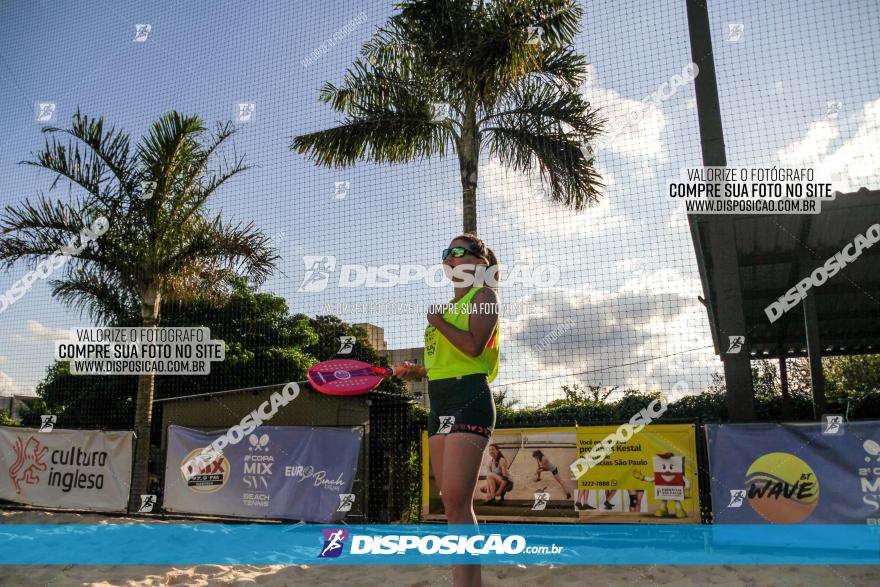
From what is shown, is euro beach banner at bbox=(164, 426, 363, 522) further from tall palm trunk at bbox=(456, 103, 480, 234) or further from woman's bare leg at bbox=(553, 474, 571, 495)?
tall palm trunk at bbox=(456, 103, 480, 234)

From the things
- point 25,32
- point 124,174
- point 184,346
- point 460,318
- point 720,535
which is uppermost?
point 25,32

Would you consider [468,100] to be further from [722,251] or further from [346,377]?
[346,377]

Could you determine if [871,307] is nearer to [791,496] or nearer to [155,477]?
[791,496]

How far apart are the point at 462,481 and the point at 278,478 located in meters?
4.94

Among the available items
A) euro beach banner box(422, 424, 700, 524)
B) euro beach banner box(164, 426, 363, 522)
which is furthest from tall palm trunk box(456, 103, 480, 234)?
euro beach banner box(164, 426, 363, 522)

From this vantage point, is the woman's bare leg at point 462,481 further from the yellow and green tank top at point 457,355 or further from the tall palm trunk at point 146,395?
the tall palm trunk at point 146,395

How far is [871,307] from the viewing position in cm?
1114

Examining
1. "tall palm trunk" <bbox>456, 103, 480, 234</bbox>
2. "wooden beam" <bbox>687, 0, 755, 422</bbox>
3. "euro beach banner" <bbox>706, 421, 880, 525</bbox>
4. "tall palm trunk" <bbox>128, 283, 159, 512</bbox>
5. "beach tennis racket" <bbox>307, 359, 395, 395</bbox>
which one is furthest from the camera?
"tall palm trunk" <bbox>128, 283, 159, 512</bbox>

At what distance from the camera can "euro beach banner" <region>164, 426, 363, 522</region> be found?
21.9ft

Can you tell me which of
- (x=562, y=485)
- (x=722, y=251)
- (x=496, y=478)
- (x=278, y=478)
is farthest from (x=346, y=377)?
(x=722, y=251)

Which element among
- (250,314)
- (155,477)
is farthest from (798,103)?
(250,314)

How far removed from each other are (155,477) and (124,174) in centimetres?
423

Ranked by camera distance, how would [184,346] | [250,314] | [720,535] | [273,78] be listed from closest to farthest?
[720,535]
[273,78]
[184,346]
[250,314]

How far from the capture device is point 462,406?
247 cm
